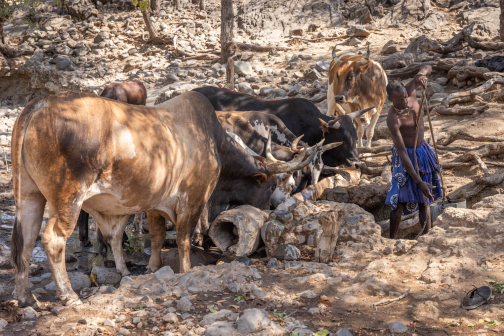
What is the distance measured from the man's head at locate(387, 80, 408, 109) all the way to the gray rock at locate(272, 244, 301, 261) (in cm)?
196

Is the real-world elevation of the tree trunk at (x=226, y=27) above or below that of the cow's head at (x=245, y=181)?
above

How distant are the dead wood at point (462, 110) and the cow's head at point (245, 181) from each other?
196 inches

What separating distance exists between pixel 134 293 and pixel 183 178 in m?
1.40

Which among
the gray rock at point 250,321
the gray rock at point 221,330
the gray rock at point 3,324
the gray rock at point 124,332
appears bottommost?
the gray rock at point 3,324

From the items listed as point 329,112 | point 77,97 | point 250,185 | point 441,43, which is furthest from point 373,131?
point 77,97

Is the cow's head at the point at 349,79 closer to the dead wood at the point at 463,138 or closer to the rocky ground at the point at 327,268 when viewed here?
the rocky ground at the point at 327,268

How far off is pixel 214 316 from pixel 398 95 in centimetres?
317

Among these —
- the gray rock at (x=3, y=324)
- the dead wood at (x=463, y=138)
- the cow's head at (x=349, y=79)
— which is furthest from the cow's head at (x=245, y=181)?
the cow's head at (x=349, y=79)

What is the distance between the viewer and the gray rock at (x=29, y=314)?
146 inches

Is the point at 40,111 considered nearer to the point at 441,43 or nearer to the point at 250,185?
the point at 250,185

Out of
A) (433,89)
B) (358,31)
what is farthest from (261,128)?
(358,31)

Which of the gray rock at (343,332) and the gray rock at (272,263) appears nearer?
the gray rock at (343,332)

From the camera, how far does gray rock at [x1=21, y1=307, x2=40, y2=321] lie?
372 centimetres

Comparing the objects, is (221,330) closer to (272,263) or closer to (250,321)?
(250,321)
